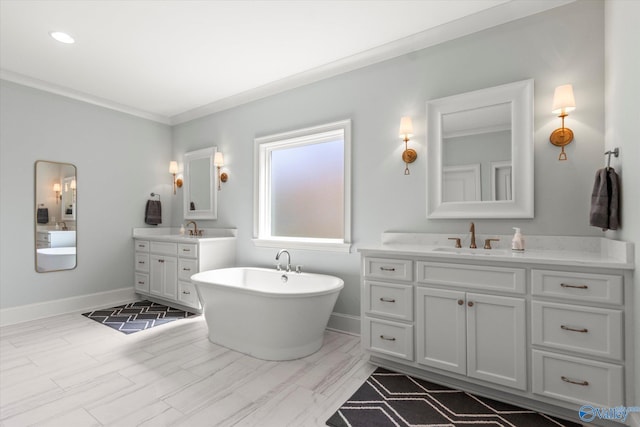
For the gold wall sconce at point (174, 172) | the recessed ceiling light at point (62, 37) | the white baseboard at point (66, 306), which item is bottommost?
the white baseboard at point (66, 306)

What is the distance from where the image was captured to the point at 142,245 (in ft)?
14.2

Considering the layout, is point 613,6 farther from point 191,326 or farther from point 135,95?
point 135,95

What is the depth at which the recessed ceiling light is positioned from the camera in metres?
2.64

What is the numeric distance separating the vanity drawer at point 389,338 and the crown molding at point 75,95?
423 centimetres

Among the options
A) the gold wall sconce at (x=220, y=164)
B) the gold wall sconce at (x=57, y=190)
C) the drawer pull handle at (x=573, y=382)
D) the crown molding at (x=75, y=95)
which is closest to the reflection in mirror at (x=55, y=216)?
the gold wall sconce at (x=57, y=190)

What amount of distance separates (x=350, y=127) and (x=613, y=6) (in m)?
1.95

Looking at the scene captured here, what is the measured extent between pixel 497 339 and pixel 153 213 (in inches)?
176

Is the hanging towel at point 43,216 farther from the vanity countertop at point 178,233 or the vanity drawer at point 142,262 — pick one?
the vanity drawer at point 142,262

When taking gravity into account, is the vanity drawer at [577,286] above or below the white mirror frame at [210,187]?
below

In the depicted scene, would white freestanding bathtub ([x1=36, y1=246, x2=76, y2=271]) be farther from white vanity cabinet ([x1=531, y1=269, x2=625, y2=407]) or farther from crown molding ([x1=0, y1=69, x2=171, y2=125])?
white vanity cabinet ([x1=531, y1=269, x2=625, y2=407])

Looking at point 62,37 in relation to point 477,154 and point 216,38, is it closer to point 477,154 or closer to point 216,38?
point 216,38

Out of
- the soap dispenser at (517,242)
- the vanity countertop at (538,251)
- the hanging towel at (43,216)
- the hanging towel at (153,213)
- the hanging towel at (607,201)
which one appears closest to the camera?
the vanity countertop at (538,251)

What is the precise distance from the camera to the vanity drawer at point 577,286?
5.30 feet

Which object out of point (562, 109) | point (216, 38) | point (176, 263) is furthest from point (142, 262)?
point (562, 109)
